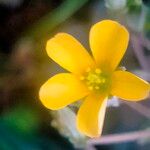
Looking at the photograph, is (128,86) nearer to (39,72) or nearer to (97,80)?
(97,80)

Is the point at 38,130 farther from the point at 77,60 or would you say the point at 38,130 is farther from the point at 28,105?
the point at 77,60

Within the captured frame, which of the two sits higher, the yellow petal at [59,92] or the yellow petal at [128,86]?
the yellow petal at [128,86]

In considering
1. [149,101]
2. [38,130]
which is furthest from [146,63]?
[38,130]

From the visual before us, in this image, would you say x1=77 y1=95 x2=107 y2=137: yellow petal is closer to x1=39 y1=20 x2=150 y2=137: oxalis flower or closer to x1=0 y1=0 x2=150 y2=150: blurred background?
x1=39 y1=20 x2=150 y2=137: oxalis flower

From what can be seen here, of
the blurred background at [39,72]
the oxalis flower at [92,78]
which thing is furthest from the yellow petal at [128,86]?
the blurred background at [39,72]

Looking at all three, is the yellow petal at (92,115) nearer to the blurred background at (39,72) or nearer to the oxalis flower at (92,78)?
the oxalis flower at (92,78)

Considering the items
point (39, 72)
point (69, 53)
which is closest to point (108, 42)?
point (69, 53)
